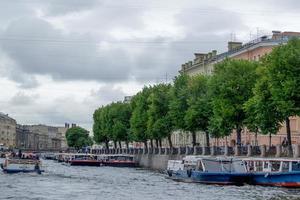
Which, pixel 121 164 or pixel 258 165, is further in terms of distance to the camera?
pixel 121 164

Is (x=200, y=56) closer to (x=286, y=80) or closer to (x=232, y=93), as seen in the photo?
(x=232, y=93)

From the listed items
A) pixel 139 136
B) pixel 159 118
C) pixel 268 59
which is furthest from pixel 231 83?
pixel 139 136

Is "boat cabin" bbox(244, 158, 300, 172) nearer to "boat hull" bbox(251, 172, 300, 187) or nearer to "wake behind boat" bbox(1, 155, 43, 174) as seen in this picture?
"boat hull" bbox(251, 172, 300, 187)

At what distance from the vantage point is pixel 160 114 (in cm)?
13038

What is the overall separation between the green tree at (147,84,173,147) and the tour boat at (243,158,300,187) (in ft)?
162

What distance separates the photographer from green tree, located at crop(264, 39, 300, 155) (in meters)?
78.0

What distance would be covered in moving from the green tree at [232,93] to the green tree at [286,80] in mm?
14831

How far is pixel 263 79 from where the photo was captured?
82500mm

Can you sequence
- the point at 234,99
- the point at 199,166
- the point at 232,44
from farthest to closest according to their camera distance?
the point at 232,44 < the point at 234,99 < the point at 199,166

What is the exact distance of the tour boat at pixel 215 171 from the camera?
2980 inches

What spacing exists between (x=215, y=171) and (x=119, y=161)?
82.2 m

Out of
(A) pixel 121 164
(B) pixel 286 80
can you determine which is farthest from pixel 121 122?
(B) pixel 286 80

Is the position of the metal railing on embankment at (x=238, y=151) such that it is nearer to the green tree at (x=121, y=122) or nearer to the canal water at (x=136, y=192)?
the canal water at (x=136, y=192)

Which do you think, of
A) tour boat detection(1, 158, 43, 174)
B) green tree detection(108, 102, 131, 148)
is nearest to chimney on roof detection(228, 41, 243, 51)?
green tree detection(108, 102, 131, 148)
